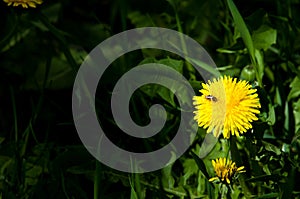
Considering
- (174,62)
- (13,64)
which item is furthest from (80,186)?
(13,64)

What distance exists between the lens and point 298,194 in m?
1.01

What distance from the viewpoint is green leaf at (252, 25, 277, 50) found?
117 cm

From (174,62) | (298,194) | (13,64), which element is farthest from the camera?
(13,64)

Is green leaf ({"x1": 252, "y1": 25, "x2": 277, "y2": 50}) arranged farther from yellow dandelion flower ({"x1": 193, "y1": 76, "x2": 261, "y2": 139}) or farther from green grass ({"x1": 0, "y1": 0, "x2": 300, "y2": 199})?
yellow dandelion flower ({"x1": 193, "y1": 76, "x2": 261, "y2": 139})

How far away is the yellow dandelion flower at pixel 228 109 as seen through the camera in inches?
34.0

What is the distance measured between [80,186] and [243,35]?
0.44 m

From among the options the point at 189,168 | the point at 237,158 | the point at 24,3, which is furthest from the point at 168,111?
the point at 24,3

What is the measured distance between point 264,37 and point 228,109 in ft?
1.19

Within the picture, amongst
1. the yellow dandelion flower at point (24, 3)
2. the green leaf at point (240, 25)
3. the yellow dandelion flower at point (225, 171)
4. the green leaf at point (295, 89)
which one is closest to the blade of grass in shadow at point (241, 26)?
the green leaf at point (240, 25)

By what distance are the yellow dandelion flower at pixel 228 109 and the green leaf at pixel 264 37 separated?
0.31 metres

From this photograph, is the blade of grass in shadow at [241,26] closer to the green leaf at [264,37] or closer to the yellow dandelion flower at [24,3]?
the green leaf at [264,37]

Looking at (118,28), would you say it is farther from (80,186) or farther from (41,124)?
(80,186)

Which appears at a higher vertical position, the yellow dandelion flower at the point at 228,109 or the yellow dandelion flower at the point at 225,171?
the yellow dandelion flower at the point at 228,109

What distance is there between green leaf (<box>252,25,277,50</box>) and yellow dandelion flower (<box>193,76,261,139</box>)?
1.00 feet
